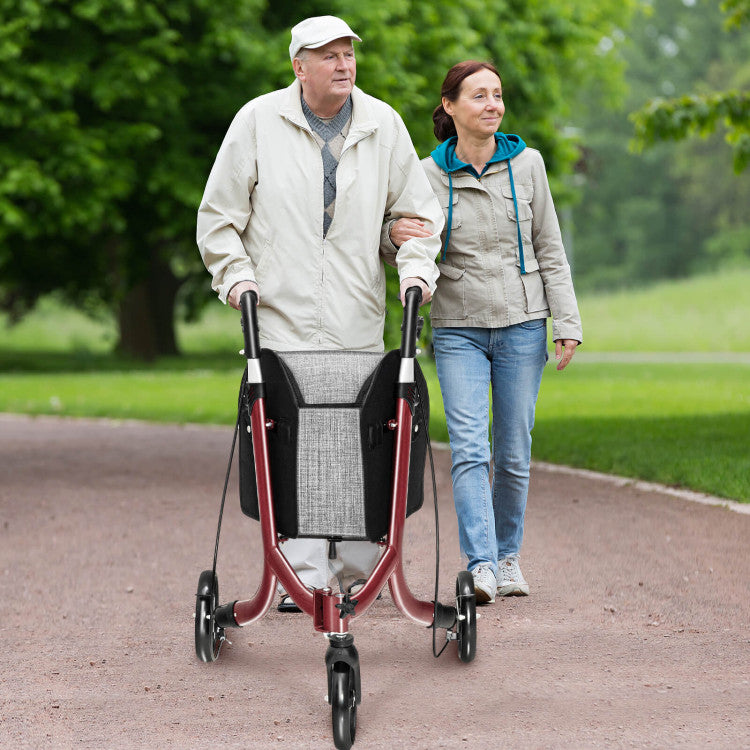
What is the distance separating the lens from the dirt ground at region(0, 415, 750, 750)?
12.5 ft

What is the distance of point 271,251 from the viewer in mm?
4410

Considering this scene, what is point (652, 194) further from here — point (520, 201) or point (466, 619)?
point (466, 619)

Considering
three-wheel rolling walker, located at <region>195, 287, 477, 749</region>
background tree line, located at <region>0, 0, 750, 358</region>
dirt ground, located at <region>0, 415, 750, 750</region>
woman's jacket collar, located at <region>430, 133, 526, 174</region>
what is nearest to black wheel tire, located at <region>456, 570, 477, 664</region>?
dirt ground, located at <region>0, 415, 750, 750</region>

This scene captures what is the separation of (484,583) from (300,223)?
1.69 m

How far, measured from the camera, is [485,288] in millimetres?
5277

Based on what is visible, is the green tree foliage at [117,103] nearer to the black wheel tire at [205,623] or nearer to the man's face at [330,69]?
the man's face at [330,69]

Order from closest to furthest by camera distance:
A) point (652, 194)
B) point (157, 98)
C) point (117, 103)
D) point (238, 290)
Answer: point (238, 290)
point (157, 98)
point (117, 103)
point (652, 194)

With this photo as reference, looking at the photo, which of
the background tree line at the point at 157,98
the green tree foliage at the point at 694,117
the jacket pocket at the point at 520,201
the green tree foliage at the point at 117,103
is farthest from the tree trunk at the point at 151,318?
the jacket pocket at the point at 520,201

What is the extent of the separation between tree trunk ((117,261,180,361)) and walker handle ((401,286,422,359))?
25.4m

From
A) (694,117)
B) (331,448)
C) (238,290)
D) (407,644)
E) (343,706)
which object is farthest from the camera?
(694,117)

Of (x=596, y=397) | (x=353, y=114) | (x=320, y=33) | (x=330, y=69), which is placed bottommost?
(x=596, y=397)

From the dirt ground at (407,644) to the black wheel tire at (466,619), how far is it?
7 centimetres

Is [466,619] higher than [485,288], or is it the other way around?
[485,288]

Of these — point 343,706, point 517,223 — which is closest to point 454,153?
point 517,223
